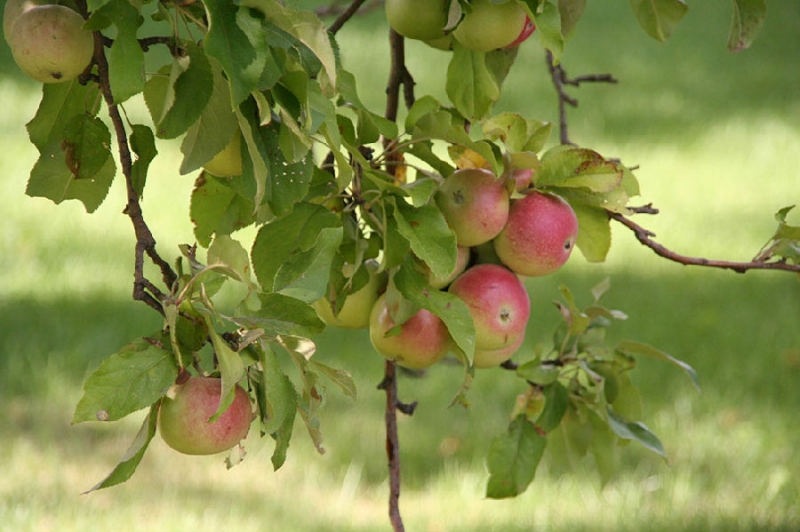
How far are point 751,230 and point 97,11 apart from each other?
3111mm

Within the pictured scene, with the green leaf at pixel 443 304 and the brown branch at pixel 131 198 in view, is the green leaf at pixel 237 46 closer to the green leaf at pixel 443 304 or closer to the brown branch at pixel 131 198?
the brown branch at pixel 131 198

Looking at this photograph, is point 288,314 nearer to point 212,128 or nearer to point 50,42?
point 212,128

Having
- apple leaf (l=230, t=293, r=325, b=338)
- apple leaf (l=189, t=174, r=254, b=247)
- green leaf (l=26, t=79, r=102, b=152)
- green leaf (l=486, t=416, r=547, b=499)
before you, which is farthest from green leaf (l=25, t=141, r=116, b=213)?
green leaf (l=486, t=416, r=547, b=499)

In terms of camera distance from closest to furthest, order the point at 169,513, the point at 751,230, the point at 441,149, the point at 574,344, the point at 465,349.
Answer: the point at 465,349, the point at 574,344, the point at 169,513, the point at 751,230, the point at 441,149

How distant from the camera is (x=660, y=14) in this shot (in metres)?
1.12

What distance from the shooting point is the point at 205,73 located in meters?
0.84

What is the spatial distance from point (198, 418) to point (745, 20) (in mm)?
680

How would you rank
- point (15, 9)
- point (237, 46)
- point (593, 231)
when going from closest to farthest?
1. point (237, 46)
2. point (15, 9)
3. point (593, 231)

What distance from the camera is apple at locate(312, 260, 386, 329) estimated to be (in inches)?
42.9

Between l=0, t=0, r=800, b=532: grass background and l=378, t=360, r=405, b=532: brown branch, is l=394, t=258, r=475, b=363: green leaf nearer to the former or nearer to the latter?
l=378, t=360, r=405, b=532: brown branch

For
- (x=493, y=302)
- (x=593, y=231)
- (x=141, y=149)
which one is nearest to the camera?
(x=141, y=149)

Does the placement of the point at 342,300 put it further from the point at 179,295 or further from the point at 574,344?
the point at 574,344

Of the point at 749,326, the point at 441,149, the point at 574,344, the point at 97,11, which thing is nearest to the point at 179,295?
the point at 97,11

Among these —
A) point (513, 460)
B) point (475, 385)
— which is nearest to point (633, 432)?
point (513, 460)
